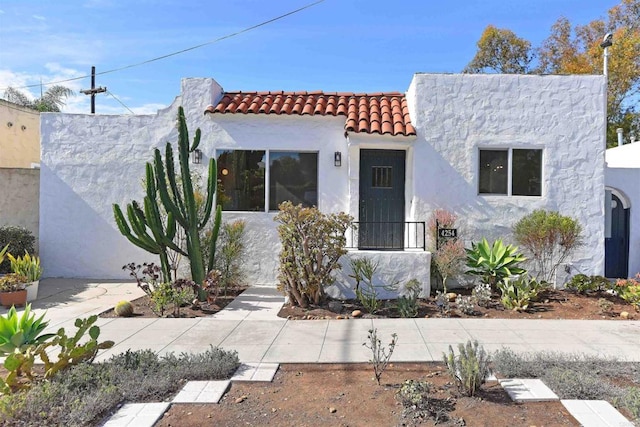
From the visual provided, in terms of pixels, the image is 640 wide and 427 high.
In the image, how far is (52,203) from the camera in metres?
10.2

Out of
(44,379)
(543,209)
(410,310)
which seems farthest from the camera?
(543,209)

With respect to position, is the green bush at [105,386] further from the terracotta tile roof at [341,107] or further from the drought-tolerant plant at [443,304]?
the terracotta tile roof at [341,107]

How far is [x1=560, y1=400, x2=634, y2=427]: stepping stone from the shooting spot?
348 cm

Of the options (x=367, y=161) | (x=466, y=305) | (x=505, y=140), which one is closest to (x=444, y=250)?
(x=466, y=305)

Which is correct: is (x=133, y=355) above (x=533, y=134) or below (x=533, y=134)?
below

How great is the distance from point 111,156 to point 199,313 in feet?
16.6

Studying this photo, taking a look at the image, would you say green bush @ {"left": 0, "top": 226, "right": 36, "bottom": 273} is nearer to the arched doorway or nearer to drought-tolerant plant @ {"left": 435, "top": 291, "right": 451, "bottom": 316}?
drought-tolerant plant @ {"left": 435, "top": 291, "right": 451, "bottom": 316}

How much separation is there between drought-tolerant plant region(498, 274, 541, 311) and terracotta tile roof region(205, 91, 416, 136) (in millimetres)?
3609

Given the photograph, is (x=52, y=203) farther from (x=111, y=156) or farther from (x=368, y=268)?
(x=368, y=268)

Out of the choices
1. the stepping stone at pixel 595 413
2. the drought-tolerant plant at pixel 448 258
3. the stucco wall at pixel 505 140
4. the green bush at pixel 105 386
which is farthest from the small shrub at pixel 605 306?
the green bush at pixel 105 386

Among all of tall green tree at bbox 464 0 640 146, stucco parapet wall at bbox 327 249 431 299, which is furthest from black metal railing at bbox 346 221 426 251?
tall green tree at bbox 464 0 640 146

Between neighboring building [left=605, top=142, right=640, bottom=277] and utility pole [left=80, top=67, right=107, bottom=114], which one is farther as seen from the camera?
utility pole [left=80, top=67, right=107, bottom=114]

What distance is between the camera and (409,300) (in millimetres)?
7527

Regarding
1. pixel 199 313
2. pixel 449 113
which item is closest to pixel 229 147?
pixel 199 313
